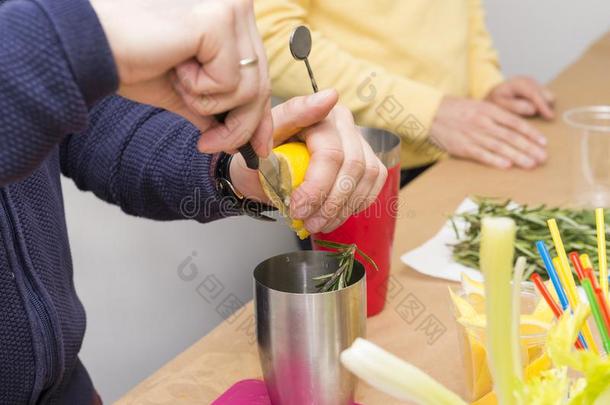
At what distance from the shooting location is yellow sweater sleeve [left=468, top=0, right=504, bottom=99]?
73.5 inches

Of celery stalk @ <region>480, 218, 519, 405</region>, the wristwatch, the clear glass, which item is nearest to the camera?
celery stalk @ <region>480, 218, 519, 405</region>

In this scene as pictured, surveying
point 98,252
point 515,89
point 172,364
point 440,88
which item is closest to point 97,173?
point 172,364

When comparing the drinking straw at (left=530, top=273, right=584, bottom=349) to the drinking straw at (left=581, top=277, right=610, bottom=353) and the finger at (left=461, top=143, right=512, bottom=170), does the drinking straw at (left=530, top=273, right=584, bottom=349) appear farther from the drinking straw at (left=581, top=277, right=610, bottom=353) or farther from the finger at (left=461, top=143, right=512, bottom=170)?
the finger at (left=461, top=143, right=512, bottom=170)

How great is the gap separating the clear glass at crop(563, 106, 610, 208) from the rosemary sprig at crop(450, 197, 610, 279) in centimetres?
17

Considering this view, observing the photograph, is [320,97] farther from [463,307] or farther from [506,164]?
[506,164]

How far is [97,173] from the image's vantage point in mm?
1038

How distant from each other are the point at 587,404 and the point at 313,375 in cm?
27

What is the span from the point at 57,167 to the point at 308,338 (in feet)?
1.37

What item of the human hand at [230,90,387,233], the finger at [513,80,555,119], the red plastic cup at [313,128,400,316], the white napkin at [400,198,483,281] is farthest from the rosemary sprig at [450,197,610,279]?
the finger at [513,80,555,119]

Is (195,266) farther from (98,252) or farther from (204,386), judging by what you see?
(204,386)

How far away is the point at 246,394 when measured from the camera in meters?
0.80

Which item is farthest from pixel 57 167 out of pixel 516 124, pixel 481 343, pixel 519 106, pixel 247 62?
pixel 519 106

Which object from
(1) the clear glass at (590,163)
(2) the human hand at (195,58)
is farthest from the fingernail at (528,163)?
(2) the human hand at (195,58)

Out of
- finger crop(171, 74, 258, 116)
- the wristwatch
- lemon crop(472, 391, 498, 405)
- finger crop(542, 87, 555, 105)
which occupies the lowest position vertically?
finger crop(542, 87, 555, 105)
